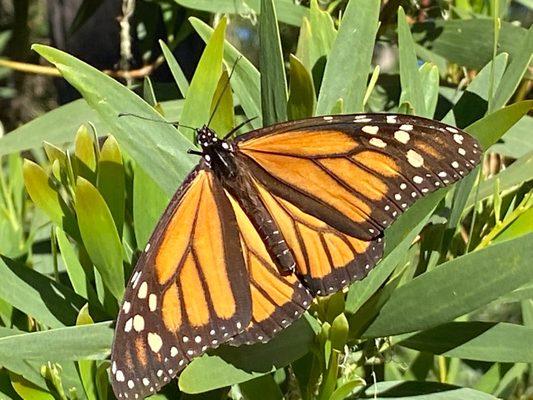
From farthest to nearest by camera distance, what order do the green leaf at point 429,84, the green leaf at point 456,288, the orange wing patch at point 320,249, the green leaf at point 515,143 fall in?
the green leaf at point 515,143 → the green leaf at point 429,84 → the orange wing patch at point 320,249 → the green leaf at point 456,288

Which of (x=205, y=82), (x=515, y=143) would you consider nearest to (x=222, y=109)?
(x=205, y=82)

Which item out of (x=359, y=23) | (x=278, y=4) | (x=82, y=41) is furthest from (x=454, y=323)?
(x=82, y=41)

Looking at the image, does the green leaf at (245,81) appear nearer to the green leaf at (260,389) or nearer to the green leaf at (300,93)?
the green leaf at (300,93)

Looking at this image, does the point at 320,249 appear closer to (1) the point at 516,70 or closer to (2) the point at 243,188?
(2) the point at 243,188

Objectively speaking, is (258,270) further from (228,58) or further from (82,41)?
(82,41)

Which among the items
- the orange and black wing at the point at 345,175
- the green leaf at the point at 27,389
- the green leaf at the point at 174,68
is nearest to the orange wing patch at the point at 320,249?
the orange and black wing at the point at 345,175

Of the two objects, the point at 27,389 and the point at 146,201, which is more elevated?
the point at 146,201
